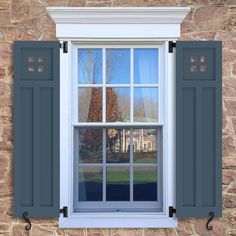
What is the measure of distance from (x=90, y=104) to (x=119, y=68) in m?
0.51

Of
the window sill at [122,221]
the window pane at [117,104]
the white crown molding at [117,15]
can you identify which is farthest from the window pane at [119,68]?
the window sill at [122,221]

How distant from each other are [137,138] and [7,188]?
59.9 inches

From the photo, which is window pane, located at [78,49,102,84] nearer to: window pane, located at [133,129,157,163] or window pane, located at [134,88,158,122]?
window pane, located at [134,88,158,122]

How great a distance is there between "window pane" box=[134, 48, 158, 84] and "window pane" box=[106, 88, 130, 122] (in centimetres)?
20

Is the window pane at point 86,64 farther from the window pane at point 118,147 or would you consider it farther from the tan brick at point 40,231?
the tan brick at point 40,231

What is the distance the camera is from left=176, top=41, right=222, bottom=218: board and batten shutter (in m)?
5.23

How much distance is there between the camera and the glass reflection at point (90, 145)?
544cm

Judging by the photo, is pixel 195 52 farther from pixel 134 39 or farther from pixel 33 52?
pixel 33 52

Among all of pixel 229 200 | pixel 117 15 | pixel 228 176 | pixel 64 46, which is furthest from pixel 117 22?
pixel 229 200

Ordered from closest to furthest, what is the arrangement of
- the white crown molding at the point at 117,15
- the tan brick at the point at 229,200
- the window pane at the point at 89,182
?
the white crown molding at the point at 117,15, the tan brick at the point at 229,200, the window pane at the point at 89,182

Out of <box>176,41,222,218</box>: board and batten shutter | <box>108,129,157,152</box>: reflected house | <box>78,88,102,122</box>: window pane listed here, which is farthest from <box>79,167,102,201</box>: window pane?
<box>176,41,222,218</box>: board and batten shutter

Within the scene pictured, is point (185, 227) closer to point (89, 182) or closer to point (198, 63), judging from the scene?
point (89, 182)

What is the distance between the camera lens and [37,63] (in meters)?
5.26

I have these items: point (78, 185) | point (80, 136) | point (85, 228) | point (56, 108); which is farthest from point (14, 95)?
point (85, 228)
